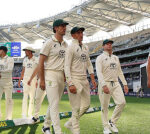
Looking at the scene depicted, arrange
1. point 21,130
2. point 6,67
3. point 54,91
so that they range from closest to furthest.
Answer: point 54,91 < point 21,130 < point 6,67

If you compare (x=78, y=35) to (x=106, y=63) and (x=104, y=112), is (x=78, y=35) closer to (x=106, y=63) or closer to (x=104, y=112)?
(x=106, y=63)

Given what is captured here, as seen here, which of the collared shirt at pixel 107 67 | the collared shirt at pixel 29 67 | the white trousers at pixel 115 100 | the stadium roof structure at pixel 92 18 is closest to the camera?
the white trousers at pixel 115 100

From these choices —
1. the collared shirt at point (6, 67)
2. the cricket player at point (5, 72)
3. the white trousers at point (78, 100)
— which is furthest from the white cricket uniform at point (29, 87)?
the white trousers at point (78, 100)

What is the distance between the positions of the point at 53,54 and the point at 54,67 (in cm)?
26

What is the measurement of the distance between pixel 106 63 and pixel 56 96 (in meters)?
1.78

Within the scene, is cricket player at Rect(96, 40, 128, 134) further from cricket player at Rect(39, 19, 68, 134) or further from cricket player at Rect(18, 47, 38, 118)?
cricket player at Rect(18, 47, 38, 118)

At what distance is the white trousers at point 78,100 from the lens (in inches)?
180

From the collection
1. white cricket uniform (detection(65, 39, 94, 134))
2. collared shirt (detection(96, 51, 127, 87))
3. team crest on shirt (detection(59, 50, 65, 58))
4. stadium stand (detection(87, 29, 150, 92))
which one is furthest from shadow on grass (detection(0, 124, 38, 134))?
stadium stand (detection(87, 29, 150, 92))

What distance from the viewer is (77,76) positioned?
15.2 feet

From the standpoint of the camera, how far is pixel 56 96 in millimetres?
4461

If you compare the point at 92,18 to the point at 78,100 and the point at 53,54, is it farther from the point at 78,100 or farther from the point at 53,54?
the point at 78,100

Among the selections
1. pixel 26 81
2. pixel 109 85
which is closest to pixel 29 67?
pixel 26 81

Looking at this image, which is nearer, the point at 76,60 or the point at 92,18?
the point at 76,60

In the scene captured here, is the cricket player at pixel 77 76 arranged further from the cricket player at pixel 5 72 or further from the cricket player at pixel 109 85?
the cricket player at pixel 5 72
